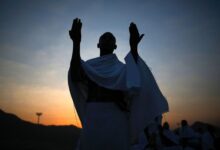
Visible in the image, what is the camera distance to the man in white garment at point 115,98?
357 cm

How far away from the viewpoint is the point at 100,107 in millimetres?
3674

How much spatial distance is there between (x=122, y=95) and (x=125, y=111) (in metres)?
0.23

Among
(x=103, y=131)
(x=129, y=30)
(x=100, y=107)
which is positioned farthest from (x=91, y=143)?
(x=129, y=30)

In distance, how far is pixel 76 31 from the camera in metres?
3.78

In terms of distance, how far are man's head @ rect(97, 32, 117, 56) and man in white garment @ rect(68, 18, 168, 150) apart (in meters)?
0.18

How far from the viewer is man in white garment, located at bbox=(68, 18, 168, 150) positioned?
357 centimetres

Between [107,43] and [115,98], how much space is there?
856 millimetres

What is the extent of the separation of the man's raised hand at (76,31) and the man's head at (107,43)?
0.45m

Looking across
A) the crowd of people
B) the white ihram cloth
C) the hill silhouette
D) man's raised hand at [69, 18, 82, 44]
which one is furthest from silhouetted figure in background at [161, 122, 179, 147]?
the hill silhouette

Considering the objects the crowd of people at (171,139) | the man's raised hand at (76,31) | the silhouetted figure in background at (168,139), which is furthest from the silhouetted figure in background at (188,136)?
Result: the man's raised hand at (76,31)

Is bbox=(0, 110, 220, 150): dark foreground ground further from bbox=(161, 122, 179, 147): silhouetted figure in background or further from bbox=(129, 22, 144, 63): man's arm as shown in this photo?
bbox=(129, 22, 144, 63): man's arm

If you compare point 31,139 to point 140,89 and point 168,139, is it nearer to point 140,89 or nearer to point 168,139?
point 168,139

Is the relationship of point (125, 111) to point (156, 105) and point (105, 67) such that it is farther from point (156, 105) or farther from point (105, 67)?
point (105, 67)

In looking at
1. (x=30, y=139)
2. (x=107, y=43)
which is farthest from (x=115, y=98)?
(x=30, y=139)
